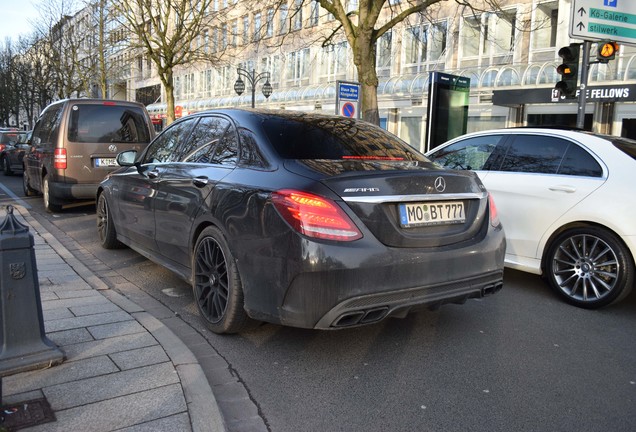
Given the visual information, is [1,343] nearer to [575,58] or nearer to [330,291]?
Result: [330,291]

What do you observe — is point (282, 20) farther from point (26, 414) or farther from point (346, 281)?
point (26, 414)

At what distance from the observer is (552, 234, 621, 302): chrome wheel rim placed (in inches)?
188

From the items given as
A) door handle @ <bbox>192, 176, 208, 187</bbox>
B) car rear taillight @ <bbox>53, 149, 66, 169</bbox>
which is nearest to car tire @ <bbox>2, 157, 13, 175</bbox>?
car rear taillight @ <bbox>53, 149, 66, 169</bbox>

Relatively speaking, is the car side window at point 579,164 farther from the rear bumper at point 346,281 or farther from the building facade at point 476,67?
the building facade at point 476,67

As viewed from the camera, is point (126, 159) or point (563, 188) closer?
point (563, 188)

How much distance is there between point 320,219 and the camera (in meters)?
3.16

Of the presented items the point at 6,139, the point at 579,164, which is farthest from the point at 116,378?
the point at 6,139

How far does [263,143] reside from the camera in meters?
3.80

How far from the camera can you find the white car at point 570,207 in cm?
468

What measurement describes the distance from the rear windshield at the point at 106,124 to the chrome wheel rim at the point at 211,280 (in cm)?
629

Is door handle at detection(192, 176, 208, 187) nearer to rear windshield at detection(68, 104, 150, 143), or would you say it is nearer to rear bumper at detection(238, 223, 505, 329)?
rear bumper at detection(238, 223, 505, 329)

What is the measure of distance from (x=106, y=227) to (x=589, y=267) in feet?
17.7

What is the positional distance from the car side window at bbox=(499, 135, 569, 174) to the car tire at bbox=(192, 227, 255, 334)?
3330 mm

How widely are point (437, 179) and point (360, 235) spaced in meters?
0.75
